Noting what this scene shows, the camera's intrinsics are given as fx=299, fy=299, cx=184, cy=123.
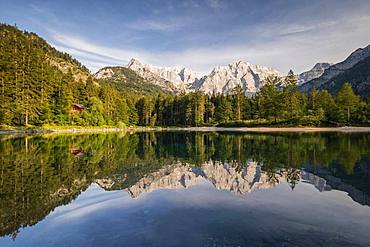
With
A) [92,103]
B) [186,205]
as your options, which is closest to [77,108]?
[92,103]

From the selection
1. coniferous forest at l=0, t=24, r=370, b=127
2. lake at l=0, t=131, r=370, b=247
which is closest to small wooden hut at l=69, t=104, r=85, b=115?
coniferous forest at l=0, t=24, r=370, b=127

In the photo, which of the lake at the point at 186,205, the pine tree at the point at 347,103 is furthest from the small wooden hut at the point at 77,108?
the pine tree at the point at 347,103

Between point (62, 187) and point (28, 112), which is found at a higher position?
point (28, 112)

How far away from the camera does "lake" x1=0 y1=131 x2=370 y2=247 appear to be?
9.12 metres

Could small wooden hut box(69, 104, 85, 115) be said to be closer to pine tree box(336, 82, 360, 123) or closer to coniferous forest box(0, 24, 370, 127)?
coniferous forest box(0, 24, 370, 127)

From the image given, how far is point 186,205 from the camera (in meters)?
13.3

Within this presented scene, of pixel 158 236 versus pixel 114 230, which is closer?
pixel 158 236

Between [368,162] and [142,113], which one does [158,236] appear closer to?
[368,162]

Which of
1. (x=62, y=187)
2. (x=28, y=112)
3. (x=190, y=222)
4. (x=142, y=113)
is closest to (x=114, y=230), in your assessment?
(x=190, y=222)

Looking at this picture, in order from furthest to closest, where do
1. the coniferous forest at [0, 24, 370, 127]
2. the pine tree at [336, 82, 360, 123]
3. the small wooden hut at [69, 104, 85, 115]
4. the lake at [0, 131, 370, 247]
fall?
the small wooden hut at [69, 104, 85, 115] → the pine tree at [336, 82, 360, 123] → the coniferous forest at [0, 24, 370, 127] → the lake at [0, 131, 370, 247]

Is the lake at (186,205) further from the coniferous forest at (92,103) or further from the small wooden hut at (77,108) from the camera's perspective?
the small wooden hut at (77,108)

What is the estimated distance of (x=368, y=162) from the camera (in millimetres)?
23359

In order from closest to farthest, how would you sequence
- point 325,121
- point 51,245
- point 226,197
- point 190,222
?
point 51,245
point 190,222
point 226,197
point 325,121

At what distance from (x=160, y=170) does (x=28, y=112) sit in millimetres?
74522
